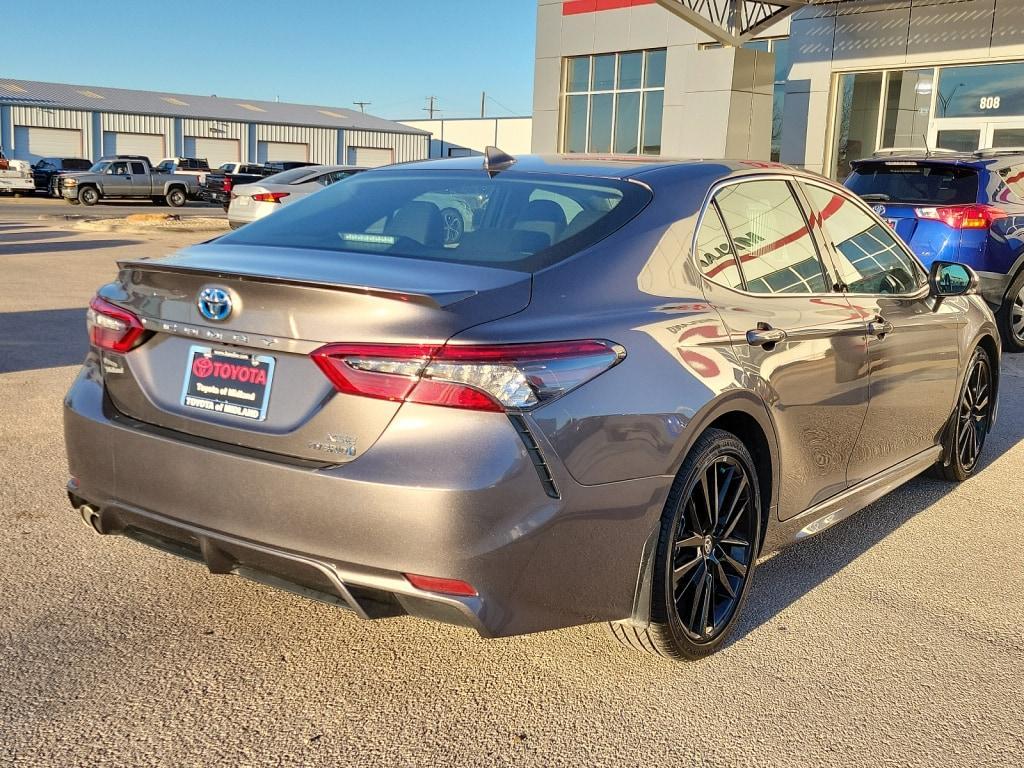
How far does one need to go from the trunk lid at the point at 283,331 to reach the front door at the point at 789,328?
93cm

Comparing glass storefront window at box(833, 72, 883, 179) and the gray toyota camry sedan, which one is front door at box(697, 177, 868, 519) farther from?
glass storefront window at box(833, 72, 883, 179)

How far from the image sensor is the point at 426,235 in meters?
3.50

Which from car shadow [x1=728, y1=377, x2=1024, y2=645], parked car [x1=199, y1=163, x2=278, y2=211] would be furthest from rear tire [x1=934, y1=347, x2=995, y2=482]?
parked car [x1=199, y1=163, x2=278, y2=211]

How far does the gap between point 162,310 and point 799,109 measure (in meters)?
19.7

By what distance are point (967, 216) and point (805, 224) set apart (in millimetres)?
6285

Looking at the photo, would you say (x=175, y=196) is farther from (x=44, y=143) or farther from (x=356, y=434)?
(x=356, y=434)

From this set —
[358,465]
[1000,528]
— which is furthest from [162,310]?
[1000,528]

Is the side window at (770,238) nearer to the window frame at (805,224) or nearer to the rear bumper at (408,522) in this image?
the window frame at (805,224)

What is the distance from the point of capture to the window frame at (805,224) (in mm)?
3563

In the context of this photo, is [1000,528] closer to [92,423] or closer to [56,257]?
[92,423]

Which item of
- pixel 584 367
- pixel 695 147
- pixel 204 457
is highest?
pixel 695 147

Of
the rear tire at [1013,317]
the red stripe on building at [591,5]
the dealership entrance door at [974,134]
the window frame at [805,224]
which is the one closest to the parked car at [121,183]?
the red stripe on building at [591,5]

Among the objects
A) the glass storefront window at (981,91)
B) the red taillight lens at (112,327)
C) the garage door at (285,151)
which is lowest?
the red taillight lens at (112,327)

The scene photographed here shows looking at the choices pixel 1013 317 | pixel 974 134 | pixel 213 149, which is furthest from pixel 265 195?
pixel 213 149
